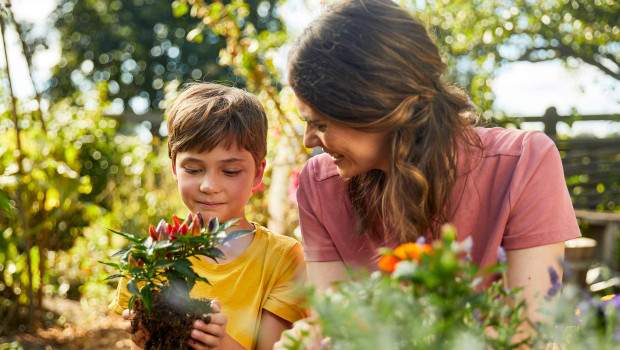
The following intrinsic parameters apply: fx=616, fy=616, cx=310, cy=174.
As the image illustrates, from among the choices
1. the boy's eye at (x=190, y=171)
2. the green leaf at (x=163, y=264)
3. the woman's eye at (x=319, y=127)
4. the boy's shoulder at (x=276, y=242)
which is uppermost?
the woman's eye at (x=319, y=127)

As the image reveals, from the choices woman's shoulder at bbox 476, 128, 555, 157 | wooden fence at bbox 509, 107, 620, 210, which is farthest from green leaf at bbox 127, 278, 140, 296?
wooden fence at bbox 509, 107, 620, 210

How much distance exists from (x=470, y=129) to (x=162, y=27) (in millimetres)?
22108

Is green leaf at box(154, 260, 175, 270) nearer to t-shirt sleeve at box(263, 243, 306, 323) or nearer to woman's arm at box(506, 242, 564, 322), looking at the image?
t-shirt sleeve at box(263, 243, 306, 323)

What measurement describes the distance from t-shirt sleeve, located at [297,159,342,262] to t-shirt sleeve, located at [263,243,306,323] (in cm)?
10

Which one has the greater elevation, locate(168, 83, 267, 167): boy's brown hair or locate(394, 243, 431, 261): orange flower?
locate(394, 243, 431, 261): orange flower

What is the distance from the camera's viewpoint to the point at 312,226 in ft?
6.52

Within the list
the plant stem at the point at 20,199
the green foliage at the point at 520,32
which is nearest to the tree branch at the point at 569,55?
the green foliage at the point at 520,32

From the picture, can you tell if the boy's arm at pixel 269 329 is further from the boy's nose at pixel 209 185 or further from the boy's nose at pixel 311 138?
the boy's nose at pixel 311 138

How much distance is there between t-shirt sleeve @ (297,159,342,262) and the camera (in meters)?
1.93

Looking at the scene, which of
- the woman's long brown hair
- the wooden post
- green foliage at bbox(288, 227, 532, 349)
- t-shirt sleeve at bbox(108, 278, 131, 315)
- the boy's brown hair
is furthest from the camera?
the wooden post

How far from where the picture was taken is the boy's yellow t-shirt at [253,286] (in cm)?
192

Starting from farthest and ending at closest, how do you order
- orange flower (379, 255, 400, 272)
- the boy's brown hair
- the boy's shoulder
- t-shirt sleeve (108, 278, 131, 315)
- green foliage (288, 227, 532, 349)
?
the boy's shoulder < the boy's brown hair < t-shirt sleeve (108, 278, 131, 315) < orange flower (379, 255, 400, 272) < green foliage (288, 227, 532, 349)

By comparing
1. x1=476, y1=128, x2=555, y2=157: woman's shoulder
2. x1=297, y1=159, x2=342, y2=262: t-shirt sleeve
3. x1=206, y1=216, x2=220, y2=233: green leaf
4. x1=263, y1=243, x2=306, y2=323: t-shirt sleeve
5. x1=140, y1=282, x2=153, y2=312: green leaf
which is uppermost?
x1=206, y1=216, x2=220, y2=233: green leaf

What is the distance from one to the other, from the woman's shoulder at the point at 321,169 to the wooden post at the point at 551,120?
20.2 feet
